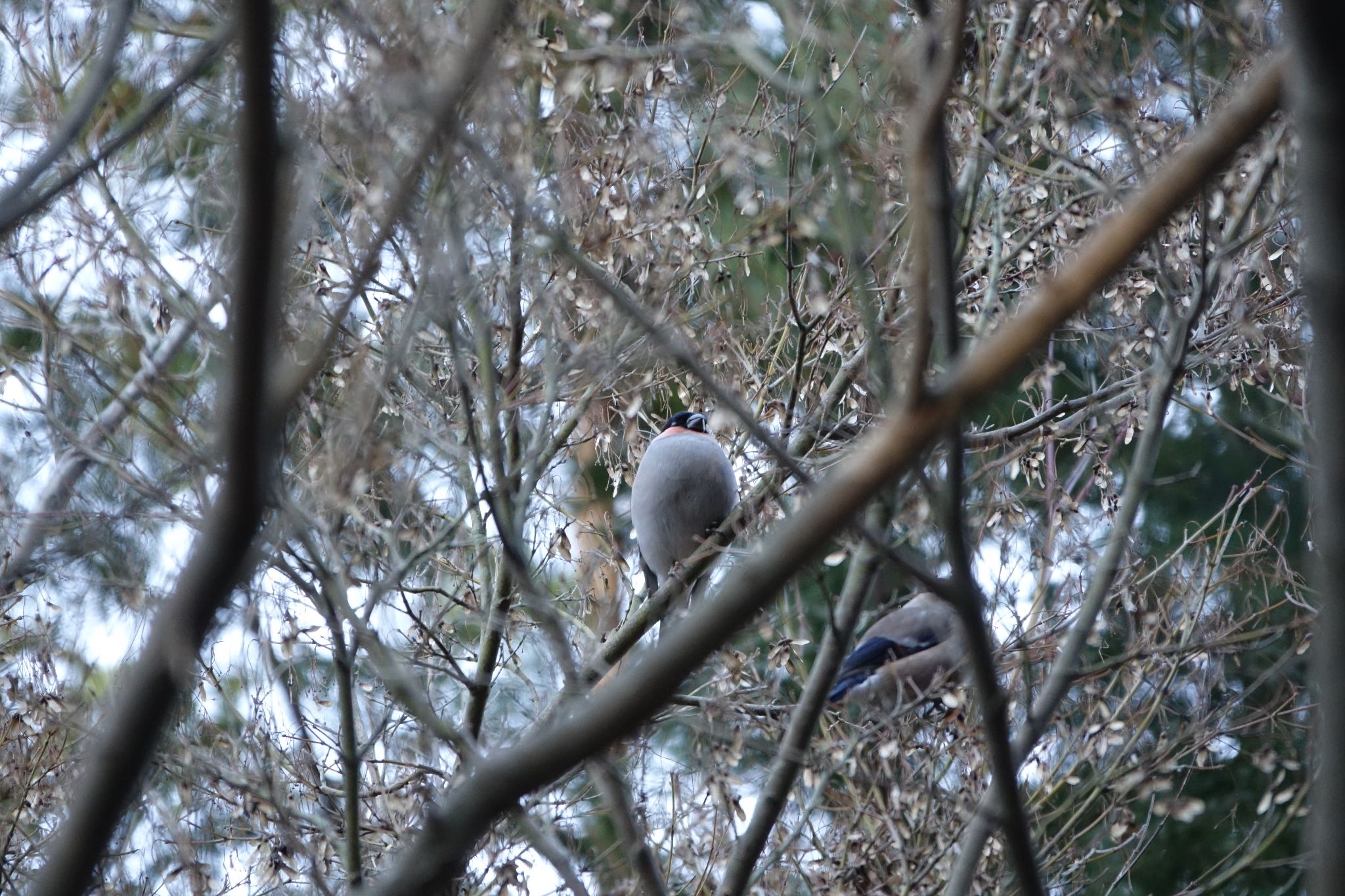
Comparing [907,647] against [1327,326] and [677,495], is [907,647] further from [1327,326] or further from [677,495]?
[1327,326]

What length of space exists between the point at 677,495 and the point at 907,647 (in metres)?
1.15

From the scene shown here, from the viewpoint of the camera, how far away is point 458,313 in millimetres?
3436

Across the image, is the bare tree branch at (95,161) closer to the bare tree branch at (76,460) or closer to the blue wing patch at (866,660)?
the bare tree branch at (76,460)

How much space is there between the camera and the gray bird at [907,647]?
4.94 metres

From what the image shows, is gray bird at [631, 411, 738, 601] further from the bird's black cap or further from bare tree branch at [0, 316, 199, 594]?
bare tree branch at [0, 316, 199, 594]

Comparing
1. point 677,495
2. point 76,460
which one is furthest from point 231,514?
point 677,495

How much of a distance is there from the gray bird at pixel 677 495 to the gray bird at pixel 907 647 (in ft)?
2.35

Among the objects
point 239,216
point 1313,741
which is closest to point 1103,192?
point 1313,741

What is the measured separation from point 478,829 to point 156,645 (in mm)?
315

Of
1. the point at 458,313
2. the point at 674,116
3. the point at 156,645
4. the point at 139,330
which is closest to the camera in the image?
the point at 156,645

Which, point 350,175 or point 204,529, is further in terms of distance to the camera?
point 350,175

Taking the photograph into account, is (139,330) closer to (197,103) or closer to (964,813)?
(197,103)

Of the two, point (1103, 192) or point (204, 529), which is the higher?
point (1103, 192)

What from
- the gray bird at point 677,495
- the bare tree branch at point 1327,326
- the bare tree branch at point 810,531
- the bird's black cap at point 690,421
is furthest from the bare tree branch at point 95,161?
the bird's black cap at point 690,421
